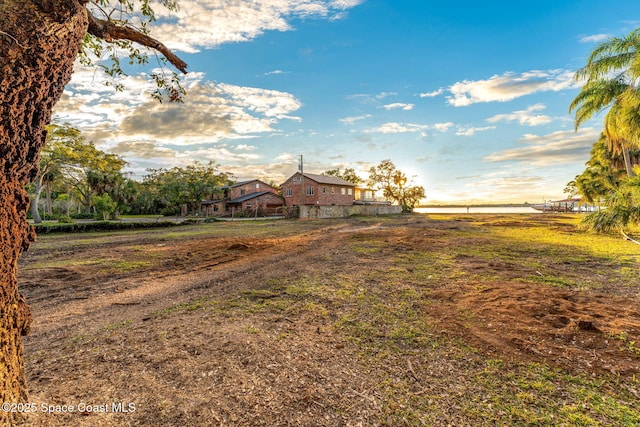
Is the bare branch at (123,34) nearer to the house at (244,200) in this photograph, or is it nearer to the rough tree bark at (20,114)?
the rough tree bark at (20,114)

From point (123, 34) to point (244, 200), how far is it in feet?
158

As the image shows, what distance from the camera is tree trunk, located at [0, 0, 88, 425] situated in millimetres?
2074

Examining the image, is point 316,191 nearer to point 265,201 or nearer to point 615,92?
point 265,201

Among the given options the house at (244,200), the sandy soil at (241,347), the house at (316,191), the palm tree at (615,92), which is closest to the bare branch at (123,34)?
the sandy soil at (241,347)

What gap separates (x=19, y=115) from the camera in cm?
221

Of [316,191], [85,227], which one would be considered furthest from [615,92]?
[85,227]

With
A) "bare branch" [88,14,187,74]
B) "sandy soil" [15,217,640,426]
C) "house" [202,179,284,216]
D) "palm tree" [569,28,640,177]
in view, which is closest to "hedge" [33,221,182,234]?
"sandy soil" [15,217,640,426]

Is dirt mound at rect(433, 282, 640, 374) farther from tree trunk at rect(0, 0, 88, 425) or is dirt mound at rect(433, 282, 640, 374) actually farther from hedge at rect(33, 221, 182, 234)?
hedge at rect(33, 221, 182, 234)

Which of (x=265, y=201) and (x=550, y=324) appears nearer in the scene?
(x=550, y=324)

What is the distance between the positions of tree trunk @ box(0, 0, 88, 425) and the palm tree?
20405mm

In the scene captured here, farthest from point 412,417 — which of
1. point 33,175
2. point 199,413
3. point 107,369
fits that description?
point 33,175

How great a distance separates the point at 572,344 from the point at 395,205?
5609 centimetres

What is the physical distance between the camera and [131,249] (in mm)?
12117

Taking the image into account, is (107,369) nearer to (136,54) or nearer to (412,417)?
(412,417)
